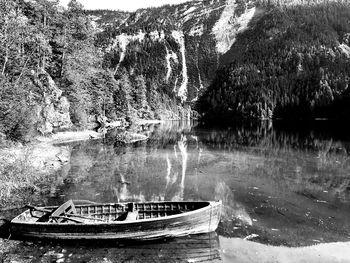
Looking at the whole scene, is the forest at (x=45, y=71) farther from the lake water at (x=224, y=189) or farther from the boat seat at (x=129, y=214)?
the boat seat at (x=129, y=214)

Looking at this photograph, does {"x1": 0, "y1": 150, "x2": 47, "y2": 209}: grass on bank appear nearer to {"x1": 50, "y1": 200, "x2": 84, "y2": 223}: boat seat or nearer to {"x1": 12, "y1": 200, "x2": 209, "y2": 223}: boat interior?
{"x1": 12, "y1": 200, "x2": 209, "y2": 223}: boat interior

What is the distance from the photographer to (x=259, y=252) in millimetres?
14555

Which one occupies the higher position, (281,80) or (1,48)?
(281,80)

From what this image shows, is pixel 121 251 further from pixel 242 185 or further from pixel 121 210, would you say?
pixel 242 185

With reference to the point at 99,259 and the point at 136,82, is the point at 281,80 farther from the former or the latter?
the point at 99,259

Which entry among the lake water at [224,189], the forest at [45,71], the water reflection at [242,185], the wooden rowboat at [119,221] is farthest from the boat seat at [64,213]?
the forest at [45,71]

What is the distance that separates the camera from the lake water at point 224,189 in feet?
49.1

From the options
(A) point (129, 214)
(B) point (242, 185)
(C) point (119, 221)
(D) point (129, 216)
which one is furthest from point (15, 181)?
(B) point (242, 185)

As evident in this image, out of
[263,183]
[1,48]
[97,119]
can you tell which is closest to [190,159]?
[263,183]

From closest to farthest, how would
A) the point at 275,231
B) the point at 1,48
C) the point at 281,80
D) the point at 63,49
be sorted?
the point at 275,231
the point at 1,48
the point at 63,49
the point at 281,80

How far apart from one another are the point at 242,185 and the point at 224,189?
2.05 meters

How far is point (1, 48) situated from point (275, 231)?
32.7 m

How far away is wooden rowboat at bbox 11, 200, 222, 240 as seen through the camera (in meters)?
14.9

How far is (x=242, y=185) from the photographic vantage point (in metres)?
26.1
